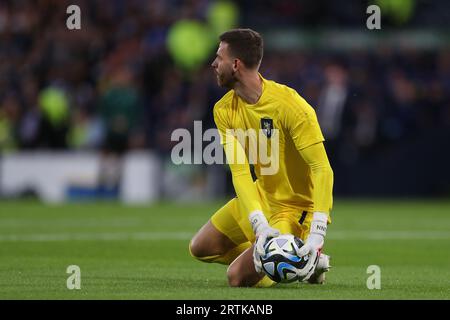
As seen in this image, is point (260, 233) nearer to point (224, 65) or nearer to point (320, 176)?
point (320, 176)

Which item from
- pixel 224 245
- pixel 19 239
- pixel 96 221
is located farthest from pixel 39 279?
pixel 96 221

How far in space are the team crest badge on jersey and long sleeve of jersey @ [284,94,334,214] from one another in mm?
165

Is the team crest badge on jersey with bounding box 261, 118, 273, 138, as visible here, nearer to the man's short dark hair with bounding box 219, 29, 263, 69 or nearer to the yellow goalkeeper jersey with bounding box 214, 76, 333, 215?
the yellow goalkeeper jersey with bounding box 214, 76, 333, 215

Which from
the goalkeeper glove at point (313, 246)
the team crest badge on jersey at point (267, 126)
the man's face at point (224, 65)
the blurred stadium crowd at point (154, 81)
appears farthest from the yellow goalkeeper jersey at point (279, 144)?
the blurred stadium crowd at point (154, 81)

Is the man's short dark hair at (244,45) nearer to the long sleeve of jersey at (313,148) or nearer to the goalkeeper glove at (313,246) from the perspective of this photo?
the long sleeve of jersey at (313,148)

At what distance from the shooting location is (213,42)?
2503 centimetres

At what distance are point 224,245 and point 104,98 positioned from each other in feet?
43.2

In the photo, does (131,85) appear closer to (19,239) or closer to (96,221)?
(96,221)

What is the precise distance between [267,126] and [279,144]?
0.19m

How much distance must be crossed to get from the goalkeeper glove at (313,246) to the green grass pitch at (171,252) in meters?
0.16

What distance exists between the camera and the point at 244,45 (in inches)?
363

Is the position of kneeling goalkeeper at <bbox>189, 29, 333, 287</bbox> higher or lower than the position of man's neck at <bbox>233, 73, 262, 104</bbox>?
lower

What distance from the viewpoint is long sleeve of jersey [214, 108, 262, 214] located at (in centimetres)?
922

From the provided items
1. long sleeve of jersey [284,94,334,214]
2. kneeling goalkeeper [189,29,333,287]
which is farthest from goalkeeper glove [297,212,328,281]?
long sleeve of jersey [284,94,334,214]
